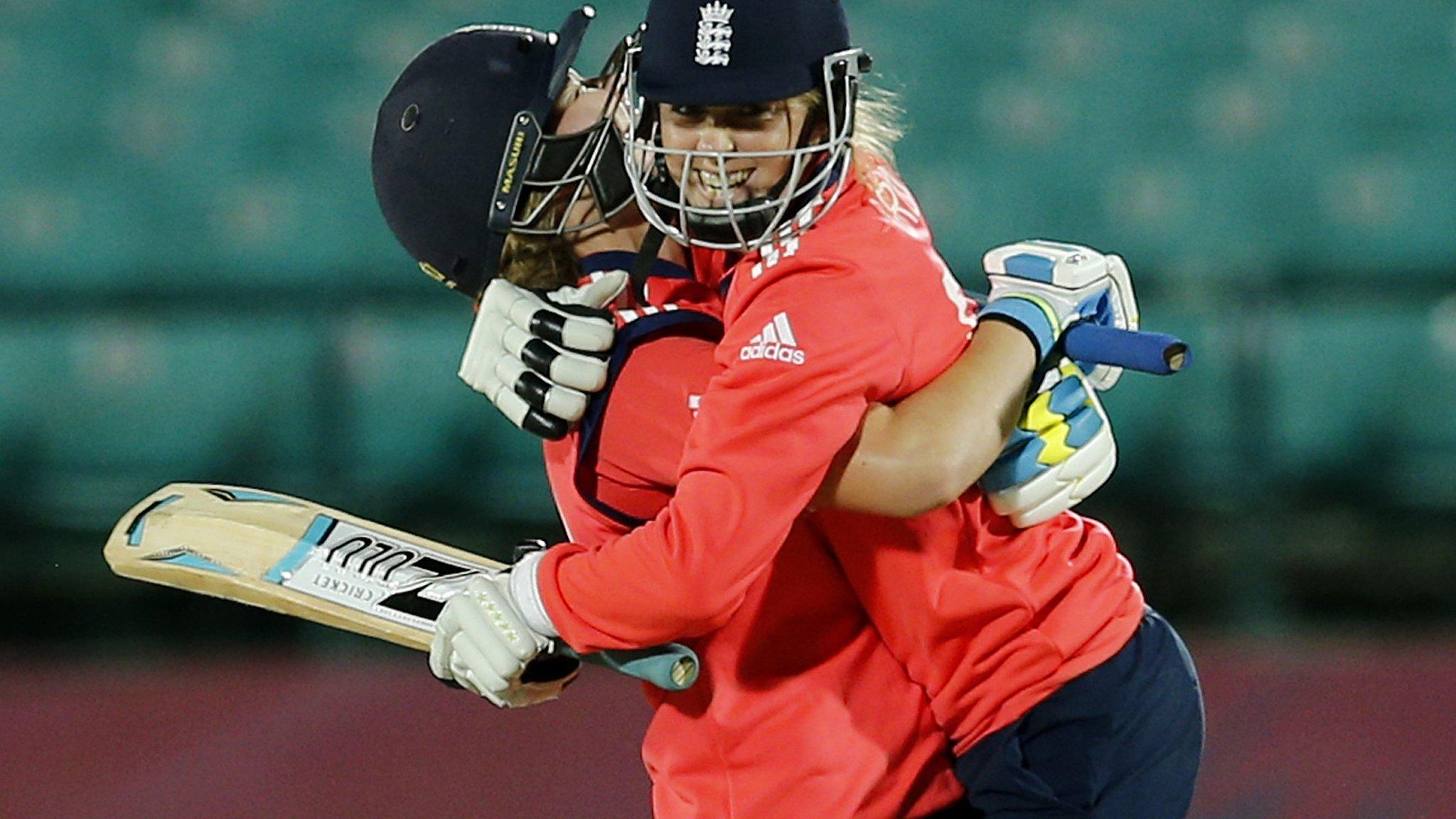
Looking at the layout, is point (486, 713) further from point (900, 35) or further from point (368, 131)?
point (900, 35)

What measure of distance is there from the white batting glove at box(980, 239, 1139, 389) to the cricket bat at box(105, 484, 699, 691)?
0.51 meters

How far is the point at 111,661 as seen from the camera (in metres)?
3.68

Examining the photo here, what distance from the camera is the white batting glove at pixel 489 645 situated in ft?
4.89

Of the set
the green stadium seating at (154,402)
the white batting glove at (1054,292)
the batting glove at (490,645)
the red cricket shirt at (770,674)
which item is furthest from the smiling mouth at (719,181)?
the green stadium seating at (154,402)

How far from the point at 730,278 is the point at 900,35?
2.91 m

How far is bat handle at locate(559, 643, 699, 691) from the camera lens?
1503 mm

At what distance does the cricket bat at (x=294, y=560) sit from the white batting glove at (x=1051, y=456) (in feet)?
1.55

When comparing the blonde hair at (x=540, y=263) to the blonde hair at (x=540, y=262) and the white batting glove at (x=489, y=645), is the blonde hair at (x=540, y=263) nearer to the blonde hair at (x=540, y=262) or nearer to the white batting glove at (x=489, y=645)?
the blonde hair at (x=540, y=262)

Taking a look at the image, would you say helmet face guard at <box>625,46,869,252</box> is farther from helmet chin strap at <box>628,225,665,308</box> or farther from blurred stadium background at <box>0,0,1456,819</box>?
blurred stadium background at <box>0,0,1456,819</box>

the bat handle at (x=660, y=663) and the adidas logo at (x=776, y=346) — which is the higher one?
the adidas logo at (x=776, y=346)

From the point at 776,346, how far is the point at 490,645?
1.07 feet

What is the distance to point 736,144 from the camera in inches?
60.0

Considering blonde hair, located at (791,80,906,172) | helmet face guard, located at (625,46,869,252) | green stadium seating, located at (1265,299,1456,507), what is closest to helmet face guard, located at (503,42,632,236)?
helmet face guard, located at (625,46,869,252)

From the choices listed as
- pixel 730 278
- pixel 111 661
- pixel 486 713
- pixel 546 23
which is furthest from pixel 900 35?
pixel 730 278
